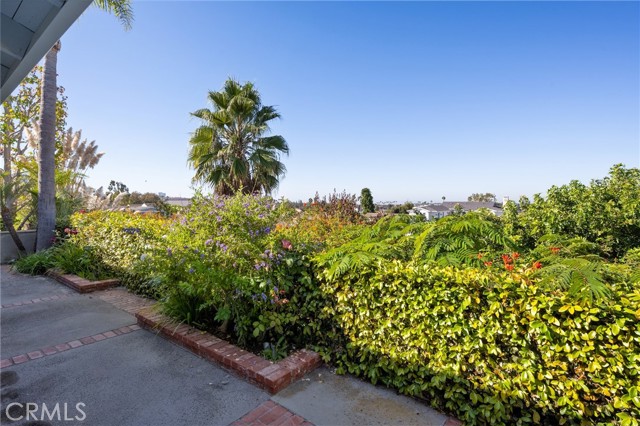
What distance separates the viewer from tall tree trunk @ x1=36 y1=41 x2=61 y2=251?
25.5ft

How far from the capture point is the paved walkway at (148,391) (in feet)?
7.43

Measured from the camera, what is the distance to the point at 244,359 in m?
2.89

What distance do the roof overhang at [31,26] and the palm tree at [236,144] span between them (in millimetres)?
9876

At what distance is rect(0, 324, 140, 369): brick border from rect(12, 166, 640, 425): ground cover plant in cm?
65

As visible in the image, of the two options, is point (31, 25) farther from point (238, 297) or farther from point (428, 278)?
point (428, 278)

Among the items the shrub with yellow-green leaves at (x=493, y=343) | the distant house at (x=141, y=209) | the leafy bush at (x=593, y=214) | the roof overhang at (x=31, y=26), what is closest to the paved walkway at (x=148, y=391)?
the shrub with yellow-green leaves at (x=493, y=343)

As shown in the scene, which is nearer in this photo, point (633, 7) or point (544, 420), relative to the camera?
point (544, 420)

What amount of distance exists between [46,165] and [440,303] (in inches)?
391

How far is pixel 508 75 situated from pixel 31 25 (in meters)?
11.2

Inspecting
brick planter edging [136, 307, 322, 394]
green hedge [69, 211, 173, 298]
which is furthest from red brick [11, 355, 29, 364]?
green hedge [69, 211, 173, 298]

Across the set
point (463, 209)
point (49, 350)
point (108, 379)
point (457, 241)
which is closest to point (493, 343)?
point (457, 241)

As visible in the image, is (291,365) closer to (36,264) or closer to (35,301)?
(35,301)

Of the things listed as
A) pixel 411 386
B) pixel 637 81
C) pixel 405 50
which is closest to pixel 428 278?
pixel 411 386

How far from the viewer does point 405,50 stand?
29.5 feet
